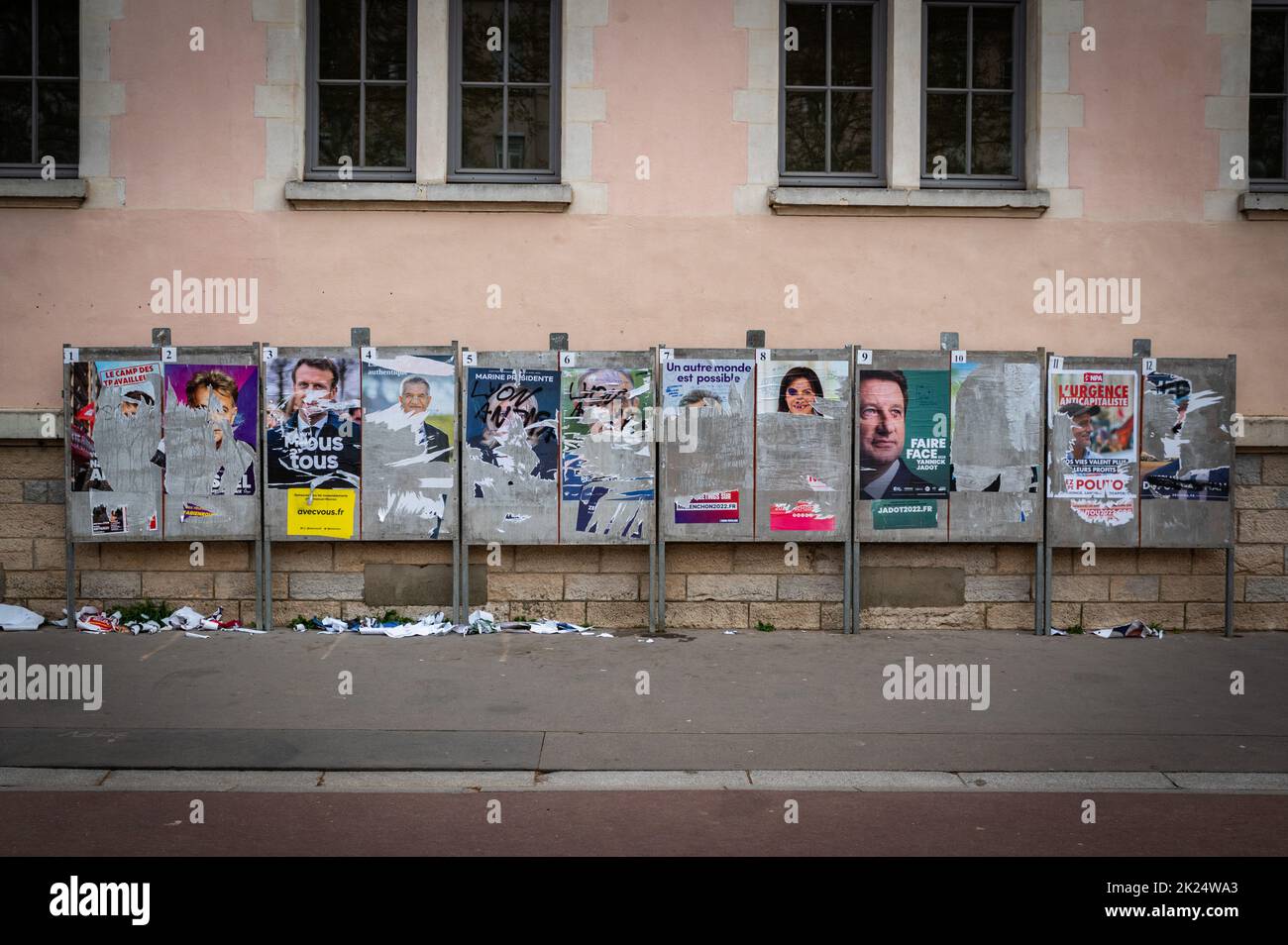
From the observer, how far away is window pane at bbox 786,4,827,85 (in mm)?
9945

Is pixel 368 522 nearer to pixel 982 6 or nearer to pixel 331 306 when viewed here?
pixel 331 306

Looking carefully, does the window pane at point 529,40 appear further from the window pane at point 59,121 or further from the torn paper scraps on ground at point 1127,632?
the torn paper scraps on ground at point 1127,632

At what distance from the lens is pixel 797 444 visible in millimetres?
9445

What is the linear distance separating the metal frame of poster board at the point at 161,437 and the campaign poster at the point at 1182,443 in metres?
7.58

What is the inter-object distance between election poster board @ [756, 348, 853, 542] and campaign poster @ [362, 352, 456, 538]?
264 cm

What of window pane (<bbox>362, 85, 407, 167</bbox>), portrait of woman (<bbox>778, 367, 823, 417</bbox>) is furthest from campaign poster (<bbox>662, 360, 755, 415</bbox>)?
window pane (<bbox>362, 85, 407, 167</bbox>)

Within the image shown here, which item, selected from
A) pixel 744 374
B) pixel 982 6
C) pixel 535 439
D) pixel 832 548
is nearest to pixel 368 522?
pixel 535 439

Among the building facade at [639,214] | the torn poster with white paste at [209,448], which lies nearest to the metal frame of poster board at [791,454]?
the building facade at [639,214]

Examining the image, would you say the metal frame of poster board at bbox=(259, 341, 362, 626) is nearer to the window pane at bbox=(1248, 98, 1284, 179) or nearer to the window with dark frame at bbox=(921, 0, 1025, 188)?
the window with dark frame at bbox=(921, 0, 1025, 188)

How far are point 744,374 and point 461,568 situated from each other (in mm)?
2941

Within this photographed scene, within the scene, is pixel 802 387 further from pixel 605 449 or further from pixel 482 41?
pixel 482 41

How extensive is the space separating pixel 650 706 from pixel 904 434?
358 cm

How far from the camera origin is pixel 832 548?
382 inches

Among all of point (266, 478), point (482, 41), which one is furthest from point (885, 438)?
point (266, 478)
